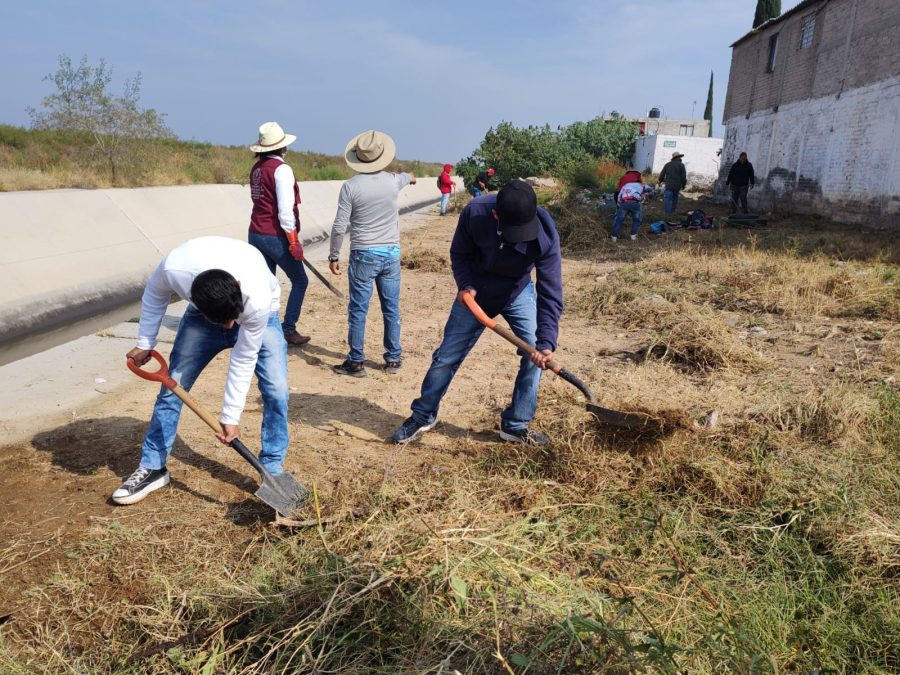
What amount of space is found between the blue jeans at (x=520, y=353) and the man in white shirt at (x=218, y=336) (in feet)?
3.23

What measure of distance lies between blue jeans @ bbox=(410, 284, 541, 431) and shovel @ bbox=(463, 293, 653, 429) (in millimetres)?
145

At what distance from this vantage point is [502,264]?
3564mm

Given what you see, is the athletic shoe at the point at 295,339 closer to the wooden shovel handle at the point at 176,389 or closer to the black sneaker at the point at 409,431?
the black sneaker at the point at 409,431

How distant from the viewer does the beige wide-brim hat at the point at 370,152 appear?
16.9 feet

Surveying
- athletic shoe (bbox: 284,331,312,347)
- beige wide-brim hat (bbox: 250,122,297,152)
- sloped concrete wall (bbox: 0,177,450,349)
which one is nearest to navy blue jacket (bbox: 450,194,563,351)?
beige wide-brim hat (bbox: 250,122,297,152)

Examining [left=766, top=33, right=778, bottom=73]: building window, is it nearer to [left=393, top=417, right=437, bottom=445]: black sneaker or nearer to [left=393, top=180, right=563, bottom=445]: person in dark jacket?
[left=393, top=180, right=563, bottom=445]: person in dark jacket

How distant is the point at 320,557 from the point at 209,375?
2901mm

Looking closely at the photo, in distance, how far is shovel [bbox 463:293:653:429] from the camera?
3406 mm

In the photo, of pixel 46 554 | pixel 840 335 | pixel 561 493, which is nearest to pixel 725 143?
pixel 840 335

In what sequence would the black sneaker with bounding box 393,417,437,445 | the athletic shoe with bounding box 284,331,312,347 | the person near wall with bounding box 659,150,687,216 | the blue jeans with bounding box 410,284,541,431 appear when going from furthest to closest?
the person near wall with bounding box 659,150,687,216 < the athletic shoe with bounding box 284,331,312,347 < the black sneaker with bounding box 393,417,437,445 < the blue jeans with bounding box 410,284,541,431

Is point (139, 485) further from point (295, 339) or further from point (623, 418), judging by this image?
point (295, 339)

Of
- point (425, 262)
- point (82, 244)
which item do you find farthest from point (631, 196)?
point (82, 244)

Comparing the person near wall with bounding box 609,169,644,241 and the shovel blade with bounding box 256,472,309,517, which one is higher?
the person near wall with bounding box 609,169,644,241

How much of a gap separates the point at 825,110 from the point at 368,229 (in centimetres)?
1587
